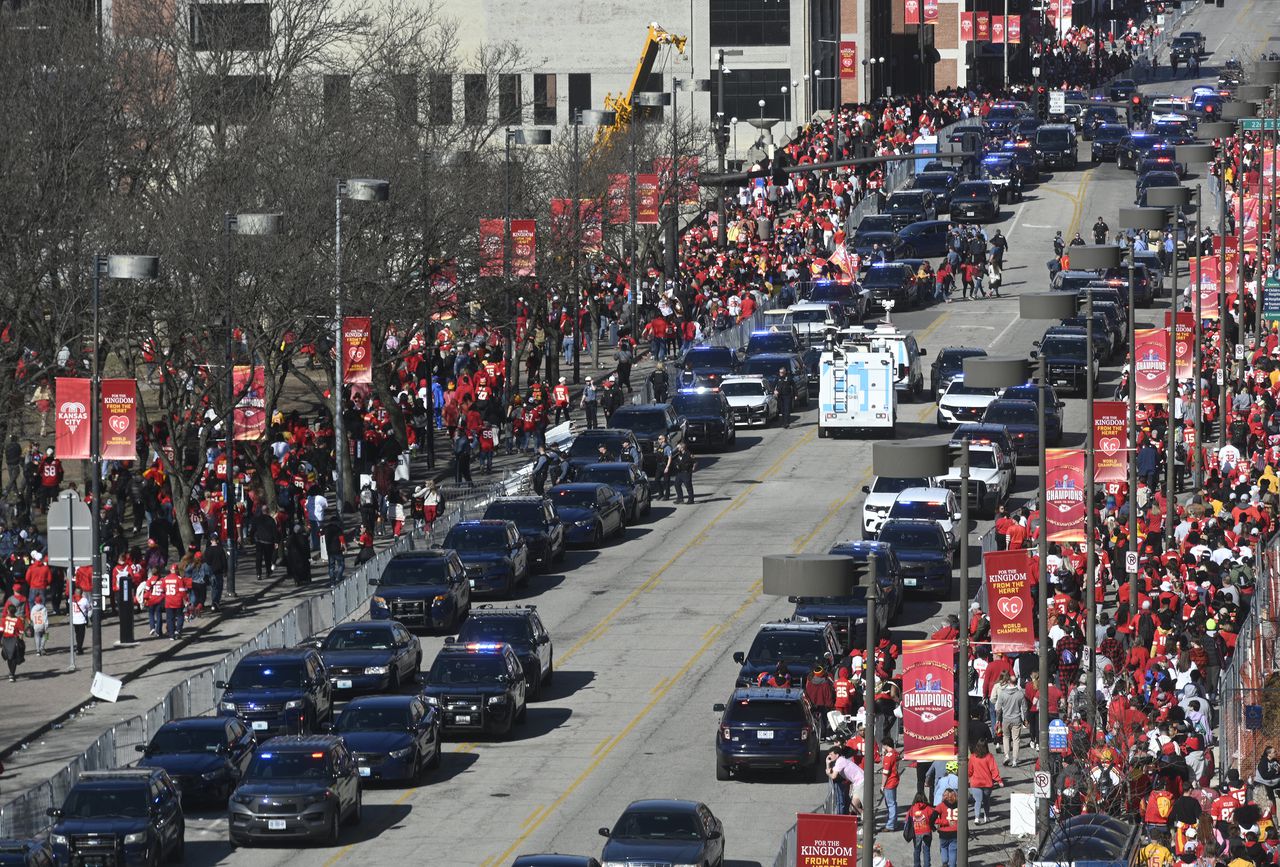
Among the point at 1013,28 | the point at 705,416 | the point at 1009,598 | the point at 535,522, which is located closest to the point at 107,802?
the point at 1009,598

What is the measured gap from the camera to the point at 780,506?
2163 inches

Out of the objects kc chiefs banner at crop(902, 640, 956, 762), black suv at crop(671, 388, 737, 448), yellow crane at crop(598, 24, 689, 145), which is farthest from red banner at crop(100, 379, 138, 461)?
yellow crane at crop(598, 24, 689, 145)

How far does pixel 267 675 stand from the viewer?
38.9 meters

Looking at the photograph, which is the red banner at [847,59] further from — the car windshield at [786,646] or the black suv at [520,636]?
the car windshield at [786,646]

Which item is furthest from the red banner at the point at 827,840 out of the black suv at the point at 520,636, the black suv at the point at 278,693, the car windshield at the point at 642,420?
the car windshield at the point at 642,420

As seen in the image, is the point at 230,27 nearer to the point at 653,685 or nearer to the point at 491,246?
the point at 491,246

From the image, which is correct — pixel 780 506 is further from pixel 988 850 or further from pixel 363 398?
pixel 988 850

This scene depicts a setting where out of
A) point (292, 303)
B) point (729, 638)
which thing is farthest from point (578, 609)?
point (292, 303)

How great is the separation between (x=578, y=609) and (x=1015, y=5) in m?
129

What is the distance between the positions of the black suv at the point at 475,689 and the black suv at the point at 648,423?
62.6 ft

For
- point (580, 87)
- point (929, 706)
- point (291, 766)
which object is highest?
A: point (580, 87)

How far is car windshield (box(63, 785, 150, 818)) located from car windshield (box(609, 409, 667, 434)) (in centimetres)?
2751

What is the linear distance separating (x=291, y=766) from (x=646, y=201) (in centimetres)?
A: 4310

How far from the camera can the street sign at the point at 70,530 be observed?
42.4 meters
